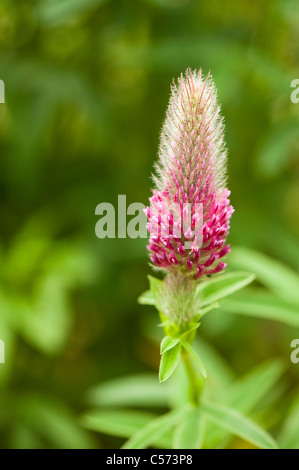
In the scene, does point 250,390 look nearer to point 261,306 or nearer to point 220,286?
point 261,306

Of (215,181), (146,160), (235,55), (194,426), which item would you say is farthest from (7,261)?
(215,181)

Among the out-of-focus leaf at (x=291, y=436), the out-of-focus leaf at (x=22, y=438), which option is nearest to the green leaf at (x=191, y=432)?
the out-of-focus leaf at (x=291, y=436)

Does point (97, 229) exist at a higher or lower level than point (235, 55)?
lower

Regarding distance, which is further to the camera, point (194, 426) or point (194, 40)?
point (194, 40)

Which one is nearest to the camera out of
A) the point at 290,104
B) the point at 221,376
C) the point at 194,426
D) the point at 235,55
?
the point at 194,426

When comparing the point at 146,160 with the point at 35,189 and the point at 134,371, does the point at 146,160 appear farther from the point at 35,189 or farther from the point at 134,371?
the point at 134,371

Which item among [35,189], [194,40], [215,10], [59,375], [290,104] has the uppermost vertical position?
[215,10]

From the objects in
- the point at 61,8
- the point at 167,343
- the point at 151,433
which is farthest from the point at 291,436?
the point at 61,8

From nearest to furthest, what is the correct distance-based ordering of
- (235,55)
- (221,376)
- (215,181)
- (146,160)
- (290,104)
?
1. (215,181)
2. (221,376)
3. (235,55)
4. (290,104)
5. (146,160)
